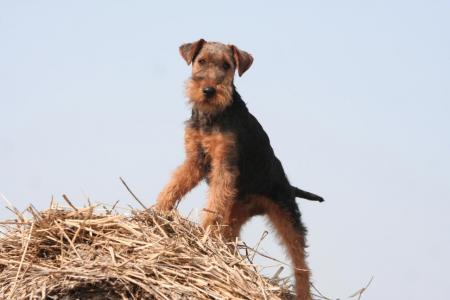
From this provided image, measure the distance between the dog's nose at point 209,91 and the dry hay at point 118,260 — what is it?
151 cm

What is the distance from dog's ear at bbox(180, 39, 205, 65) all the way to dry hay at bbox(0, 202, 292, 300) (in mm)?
2242

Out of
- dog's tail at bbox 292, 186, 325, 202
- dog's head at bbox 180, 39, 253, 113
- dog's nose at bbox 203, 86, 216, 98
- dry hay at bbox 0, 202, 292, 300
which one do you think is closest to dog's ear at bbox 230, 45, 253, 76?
dog's head at bbox 180, 39, 253, 113

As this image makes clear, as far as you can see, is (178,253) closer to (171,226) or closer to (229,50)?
(171,226)

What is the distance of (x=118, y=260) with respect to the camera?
21.0 feet

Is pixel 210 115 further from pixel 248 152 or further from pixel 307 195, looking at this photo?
pixel 307 195

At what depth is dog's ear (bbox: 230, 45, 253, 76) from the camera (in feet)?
29.0

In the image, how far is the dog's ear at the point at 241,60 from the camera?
884 cm

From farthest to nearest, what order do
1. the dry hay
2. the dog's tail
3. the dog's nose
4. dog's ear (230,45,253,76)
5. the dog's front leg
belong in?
the dog's tail < dog's ear (230,45,253,76) < the dog's front leg < the dog's nose < the dry hay

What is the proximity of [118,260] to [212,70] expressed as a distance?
2683 mm

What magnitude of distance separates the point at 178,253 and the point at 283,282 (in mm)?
1839

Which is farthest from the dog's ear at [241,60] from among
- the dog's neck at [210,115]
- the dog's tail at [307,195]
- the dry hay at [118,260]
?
the dry hay at [118,260]

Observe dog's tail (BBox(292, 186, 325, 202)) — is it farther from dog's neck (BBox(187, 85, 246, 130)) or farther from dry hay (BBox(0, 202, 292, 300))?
dry hay (BBox(0, 202, 292, 300))

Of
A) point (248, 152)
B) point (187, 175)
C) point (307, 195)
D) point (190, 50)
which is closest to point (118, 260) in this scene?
point (187, 175)

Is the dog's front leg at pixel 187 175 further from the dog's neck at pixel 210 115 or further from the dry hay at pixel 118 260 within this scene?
the dry hay at pixel 118 260
